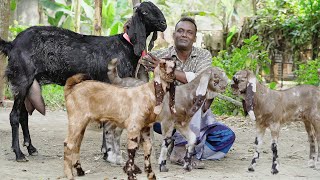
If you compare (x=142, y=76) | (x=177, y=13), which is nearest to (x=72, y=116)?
(x=142, y=76)

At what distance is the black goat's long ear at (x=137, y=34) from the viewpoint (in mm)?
6719

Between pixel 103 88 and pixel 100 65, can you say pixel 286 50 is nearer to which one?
pixel 100 65

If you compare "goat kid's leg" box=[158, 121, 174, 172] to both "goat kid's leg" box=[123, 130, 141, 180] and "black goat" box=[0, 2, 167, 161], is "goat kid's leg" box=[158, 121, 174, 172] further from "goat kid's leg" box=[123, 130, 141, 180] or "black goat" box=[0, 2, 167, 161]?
"black goat" box=[0, 2, 167, 161]

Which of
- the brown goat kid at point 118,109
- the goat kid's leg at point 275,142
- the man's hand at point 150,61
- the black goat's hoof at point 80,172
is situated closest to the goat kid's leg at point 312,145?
the goat kid's leg at point 275,142

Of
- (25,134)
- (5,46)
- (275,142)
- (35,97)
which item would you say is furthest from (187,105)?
(5,46)

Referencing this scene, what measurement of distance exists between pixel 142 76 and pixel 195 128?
128 centimetres

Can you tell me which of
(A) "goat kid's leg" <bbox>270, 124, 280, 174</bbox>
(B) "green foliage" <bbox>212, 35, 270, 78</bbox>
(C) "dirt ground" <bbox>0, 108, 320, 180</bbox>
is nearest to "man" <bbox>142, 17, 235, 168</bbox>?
(C) "dirt ground" <bbox>0, 108, 320, 180</bbox>

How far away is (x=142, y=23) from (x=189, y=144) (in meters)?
1.70

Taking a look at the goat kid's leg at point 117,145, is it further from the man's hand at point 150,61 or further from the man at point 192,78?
the man's hand at point 150,61

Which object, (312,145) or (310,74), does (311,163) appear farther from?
(310,74)

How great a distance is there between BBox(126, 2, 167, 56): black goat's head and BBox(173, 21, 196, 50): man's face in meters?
0.36

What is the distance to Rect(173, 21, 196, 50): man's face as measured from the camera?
21.5 feet

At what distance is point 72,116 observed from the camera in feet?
18.0

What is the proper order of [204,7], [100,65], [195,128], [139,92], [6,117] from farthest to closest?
1. [204,7]
2. [6,117]
3. [100,65]
4. [195,128]
5. [139,92]
